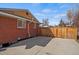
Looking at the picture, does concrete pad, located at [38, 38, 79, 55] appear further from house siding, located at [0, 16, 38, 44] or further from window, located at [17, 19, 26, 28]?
window, located at [17, 19, 26, 28]

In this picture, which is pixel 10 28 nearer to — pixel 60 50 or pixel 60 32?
pixel 60 50

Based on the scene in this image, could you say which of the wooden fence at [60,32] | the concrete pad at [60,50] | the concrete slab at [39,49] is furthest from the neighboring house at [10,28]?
the wooden fence at [60,32]

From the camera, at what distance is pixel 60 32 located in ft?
68.3

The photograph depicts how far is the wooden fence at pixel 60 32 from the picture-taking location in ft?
64.4

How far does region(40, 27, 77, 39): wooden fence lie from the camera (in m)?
19.6

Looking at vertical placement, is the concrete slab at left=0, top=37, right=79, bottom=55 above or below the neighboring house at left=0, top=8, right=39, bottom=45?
below

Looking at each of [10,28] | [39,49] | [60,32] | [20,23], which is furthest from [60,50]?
[60,32]

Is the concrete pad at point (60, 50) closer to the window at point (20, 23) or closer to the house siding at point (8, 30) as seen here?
the house siding at point (8, 30)

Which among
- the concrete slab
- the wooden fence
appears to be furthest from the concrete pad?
the wooden fence

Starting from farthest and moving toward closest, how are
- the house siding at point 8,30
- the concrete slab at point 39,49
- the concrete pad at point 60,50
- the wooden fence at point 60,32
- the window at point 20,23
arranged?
the wooden fence at point 60,32
the window at point 20,23
the house siding at point 8,30
the concrete pad at point 60,50
the concrete slab at point 39,49

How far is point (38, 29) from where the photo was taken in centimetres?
2280

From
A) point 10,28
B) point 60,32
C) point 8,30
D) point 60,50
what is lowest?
point 60,50
